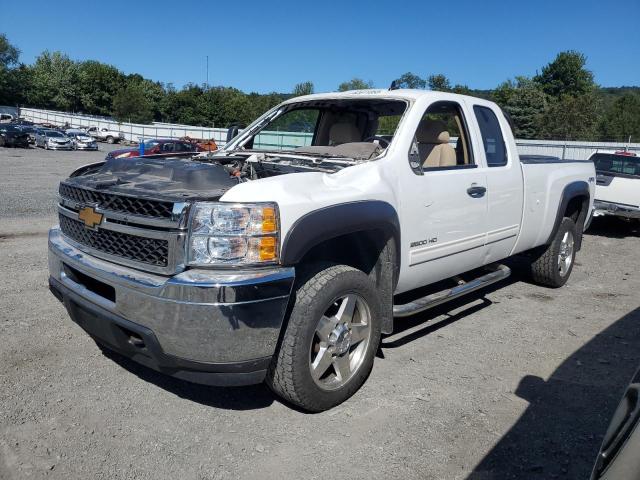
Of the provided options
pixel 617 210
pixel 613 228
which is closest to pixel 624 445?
pixel 617 210

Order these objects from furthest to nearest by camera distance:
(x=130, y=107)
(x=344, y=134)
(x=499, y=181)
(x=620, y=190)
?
(x=130, y=107), (x=620, y=190), (x=344, y=134), (x=499, y=181)

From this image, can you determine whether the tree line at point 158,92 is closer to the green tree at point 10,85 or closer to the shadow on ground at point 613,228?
the green tree at point 10,85

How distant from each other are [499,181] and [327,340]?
2.42 metres

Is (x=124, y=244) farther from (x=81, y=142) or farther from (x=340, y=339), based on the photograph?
(x=81, y=142)

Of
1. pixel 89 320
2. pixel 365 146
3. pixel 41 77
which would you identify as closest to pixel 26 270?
pixel 89 320

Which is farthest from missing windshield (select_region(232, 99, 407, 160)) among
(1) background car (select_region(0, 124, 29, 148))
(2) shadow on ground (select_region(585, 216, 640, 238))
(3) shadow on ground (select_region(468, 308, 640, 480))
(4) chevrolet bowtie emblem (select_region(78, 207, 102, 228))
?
(1) background car (select_region(0, 124, 29, 148))

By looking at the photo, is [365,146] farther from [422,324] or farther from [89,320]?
[89,320]

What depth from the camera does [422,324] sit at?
500cm

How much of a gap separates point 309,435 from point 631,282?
5.60 metres

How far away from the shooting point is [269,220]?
2.85 metres

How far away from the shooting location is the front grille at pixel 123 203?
292 centimetres

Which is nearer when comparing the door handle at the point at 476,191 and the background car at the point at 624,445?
the background car at the point at 624,445

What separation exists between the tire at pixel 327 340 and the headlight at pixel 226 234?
45 cm

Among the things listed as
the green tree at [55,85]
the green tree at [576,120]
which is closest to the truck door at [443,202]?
the green tree at [576,120]
